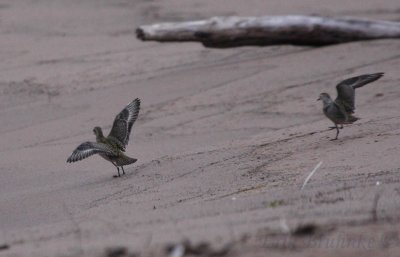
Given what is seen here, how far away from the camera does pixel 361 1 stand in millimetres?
16031

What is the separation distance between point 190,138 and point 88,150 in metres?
1.74

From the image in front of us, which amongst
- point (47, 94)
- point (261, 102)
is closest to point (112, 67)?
point (47, 94)

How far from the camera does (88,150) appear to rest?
26.3 ft

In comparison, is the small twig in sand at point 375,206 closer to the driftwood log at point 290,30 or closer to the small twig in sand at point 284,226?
the small twig in sand at point 284,226

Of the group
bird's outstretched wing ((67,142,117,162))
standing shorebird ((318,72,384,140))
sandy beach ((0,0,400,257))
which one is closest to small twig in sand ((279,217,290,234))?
sandy beach ((0,0,400,257))

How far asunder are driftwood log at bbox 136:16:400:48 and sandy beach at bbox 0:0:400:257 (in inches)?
6.5

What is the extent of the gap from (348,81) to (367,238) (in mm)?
4462

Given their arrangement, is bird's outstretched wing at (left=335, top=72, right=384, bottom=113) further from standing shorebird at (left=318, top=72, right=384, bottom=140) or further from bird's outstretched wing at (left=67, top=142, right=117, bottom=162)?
bird's outstretched wing at (left=67, top=142, right=117, bottom=162)

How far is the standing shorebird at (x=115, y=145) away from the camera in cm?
798

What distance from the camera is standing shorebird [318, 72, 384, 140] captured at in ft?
27.6

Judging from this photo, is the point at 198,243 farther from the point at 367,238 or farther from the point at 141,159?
the point at 141,159

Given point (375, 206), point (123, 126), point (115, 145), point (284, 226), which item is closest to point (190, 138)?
point (123, 126)

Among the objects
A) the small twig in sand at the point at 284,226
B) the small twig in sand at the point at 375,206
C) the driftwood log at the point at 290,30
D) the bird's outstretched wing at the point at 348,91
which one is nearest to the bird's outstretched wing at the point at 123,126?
the bird's outstretched wing at the point at 348,91

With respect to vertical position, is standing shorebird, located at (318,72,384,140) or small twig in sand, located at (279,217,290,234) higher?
small twig in sand, located at (279,217,290,234)
